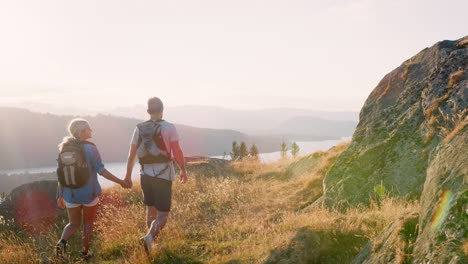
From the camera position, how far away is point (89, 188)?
5.54 meters

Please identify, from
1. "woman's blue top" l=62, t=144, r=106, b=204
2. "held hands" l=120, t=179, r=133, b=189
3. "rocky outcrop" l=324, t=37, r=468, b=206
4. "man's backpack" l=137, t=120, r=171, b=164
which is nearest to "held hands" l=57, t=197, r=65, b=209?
"woman's blue top" l=62, t=144, r=106, b=204

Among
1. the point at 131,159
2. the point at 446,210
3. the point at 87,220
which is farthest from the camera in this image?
the point at 131,159

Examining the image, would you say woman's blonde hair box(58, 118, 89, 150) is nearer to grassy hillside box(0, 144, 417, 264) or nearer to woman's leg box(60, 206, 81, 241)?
woman's leg box(60, 206, 81, 241)

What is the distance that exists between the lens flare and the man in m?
3.72

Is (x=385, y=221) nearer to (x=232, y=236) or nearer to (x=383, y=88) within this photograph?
(x=232, y=236)

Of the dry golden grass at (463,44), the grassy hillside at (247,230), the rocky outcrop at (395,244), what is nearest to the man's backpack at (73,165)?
the grassy hillside at (247,230)

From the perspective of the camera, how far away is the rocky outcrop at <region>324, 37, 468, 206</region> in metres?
6.16

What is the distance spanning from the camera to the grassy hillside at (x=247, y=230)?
4832 mm

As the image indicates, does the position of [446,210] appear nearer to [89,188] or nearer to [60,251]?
[89,188]

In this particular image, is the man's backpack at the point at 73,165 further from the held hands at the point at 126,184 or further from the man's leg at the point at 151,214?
the man's leg at the point at 151,214

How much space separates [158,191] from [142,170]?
440 millimetres

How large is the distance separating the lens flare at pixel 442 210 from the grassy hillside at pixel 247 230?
1738mm

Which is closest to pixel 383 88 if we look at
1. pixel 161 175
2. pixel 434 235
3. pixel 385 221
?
pixel 385 221

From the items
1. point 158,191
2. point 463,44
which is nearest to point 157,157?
point 158,191
